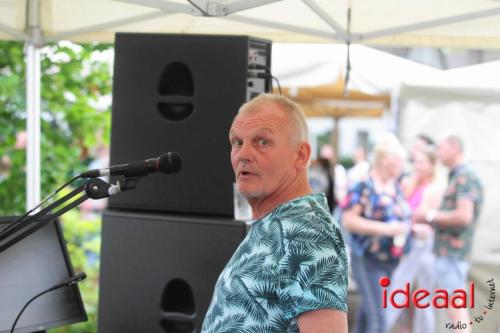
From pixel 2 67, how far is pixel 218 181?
298 centimetres

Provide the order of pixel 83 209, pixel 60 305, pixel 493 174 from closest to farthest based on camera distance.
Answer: pixel 60 305, pixel 493 174, pixel 83 209

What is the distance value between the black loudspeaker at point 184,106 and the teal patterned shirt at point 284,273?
76 centimetres

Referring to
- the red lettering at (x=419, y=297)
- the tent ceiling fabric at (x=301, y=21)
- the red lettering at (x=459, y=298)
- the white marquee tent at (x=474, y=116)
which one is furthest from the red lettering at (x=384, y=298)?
the tent ceiling fabric at (x=301, y=21)

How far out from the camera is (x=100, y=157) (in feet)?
19.9

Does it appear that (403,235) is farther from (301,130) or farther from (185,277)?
(301,130)

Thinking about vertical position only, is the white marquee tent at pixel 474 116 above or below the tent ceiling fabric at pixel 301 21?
below

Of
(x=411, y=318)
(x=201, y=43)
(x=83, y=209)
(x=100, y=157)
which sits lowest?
(x=411, y=318)

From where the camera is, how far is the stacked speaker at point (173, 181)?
8.00 ft

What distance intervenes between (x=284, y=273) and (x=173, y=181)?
3.27 feet

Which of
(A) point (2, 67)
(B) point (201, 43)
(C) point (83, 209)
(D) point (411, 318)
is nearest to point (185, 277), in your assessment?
(B) point (201, 43)

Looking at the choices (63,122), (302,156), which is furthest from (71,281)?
(63,122)

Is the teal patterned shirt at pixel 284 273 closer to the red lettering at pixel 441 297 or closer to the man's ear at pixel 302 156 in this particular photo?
the man's ear at pixel 302 156

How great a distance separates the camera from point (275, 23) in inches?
126

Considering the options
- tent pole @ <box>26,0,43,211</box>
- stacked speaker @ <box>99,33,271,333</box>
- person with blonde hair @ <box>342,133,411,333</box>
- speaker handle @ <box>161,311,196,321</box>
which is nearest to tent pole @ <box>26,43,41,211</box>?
tent pole @ <box>26,0,43,211</box>
